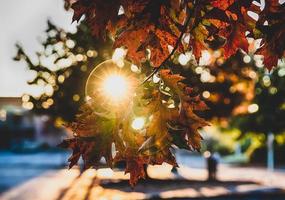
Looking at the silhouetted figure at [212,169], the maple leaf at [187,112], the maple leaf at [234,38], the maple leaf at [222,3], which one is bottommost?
the silhouetted figure at [212,169]

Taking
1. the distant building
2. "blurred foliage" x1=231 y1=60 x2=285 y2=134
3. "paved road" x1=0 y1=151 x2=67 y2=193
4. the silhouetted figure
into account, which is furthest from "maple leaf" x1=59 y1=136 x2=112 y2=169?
the distant building

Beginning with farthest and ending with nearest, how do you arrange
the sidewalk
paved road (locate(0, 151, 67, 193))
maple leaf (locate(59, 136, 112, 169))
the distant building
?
the distant building < paved road (locate(0, 151, 67, 193)) < the sidewalk < maple leaf (locate(59, 136, 112, 169))

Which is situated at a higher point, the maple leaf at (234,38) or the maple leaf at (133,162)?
the maple leaf at (234,38)

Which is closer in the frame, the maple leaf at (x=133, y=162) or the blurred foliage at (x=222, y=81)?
the maple leaf at (x=133, y=162)

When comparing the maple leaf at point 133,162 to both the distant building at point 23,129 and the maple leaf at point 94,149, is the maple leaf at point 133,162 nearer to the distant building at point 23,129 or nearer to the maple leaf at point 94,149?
the maple leaf at point 94,149

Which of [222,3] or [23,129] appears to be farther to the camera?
[23,129]

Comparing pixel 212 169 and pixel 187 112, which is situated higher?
pixel 187 112

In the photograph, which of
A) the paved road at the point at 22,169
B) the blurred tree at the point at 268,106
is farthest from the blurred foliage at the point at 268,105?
the paved road at the point at 22,169

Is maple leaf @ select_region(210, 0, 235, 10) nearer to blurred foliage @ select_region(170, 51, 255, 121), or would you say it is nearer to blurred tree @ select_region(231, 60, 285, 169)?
blurred foliage @ select_region(170, 51, 255, 121)

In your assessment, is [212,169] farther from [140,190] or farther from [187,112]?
[187,112]

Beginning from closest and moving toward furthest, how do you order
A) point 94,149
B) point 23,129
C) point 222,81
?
1. point 94,149
2. point 222,81
3. point 23,129

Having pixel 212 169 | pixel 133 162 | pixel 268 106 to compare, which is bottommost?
pixel 212 169

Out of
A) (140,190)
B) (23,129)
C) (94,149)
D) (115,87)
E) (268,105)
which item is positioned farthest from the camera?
(23,129)

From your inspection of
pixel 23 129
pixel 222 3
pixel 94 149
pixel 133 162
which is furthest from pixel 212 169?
pixel 23 129
